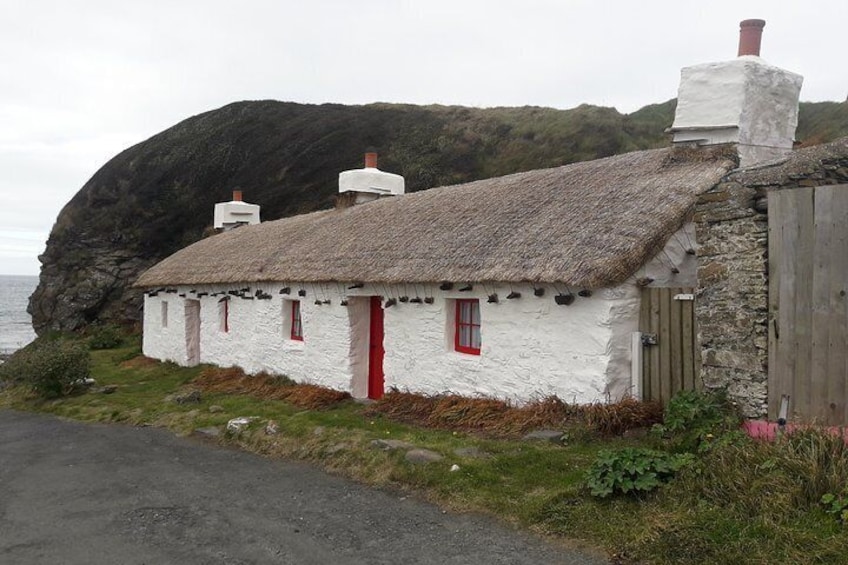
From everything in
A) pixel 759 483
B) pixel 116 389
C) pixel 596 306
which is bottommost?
pixel 116 389

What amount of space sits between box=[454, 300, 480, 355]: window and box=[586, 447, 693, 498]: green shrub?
13.8 feet

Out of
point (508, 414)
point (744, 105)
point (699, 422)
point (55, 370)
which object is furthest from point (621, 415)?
point (55, 370)

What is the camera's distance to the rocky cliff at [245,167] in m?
29.4

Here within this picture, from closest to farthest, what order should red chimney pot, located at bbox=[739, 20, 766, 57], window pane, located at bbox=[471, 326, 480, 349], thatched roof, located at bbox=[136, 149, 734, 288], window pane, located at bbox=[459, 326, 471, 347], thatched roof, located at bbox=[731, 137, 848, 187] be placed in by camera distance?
thatched roof, located at bbox=[731, 137, 848, 187], thatched roof, located at bbox=[136, 149, 734, 288], red chimney pot, located at bbox=[739, 20, 766, 57], window pane, located at bbox=[471, 326, 480, 349], window pane, located at bbox=[459, 326, 471, 347]

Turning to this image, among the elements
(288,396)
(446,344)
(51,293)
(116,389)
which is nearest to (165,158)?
(51,293)

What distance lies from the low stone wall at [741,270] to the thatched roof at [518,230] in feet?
4.29

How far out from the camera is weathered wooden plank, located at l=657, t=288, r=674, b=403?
7.80m

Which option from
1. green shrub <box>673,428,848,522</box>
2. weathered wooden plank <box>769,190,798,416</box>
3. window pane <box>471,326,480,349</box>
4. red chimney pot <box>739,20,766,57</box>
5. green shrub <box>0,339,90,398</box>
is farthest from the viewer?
green shrub <box>0,339,90,398</box>

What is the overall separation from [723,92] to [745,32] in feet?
3.45

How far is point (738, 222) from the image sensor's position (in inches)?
252

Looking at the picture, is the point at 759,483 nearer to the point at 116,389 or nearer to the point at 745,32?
the point at 745,32

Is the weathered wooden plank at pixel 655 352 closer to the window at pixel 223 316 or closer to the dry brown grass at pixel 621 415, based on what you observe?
the dry brown grass at pixel 621 415

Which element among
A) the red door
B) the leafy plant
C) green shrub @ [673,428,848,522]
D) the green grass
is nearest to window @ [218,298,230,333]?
the red door

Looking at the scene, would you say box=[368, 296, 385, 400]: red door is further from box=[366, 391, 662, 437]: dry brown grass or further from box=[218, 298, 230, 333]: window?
box=[218, 298, 230, 333]: window
